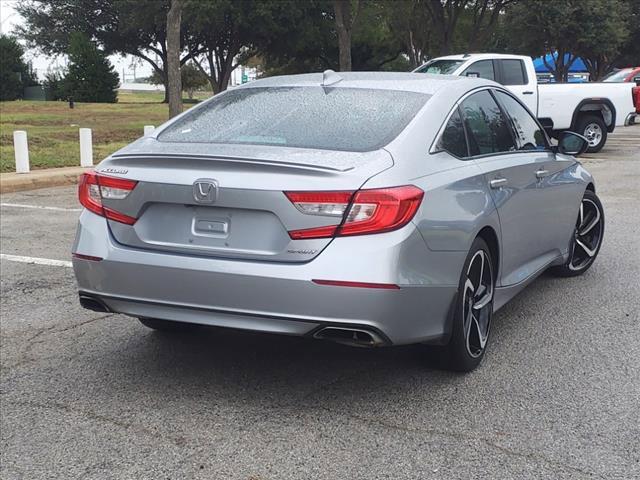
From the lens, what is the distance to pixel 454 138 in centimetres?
439

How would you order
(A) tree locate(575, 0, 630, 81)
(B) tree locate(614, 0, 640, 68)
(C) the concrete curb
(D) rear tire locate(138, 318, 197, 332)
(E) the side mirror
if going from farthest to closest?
(B) tree locate(614, 0, 640, 68) → (A) tree locate(575, 0, 630, 81) → (C) the concrete curb → (E) the side mirror → (D) rear tire locate(138, 318, 197, 332)

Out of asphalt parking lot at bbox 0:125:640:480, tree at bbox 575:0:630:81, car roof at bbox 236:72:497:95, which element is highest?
tree at bbox 575:0:630:81

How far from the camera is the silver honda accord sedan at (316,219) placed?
3564 millimetres

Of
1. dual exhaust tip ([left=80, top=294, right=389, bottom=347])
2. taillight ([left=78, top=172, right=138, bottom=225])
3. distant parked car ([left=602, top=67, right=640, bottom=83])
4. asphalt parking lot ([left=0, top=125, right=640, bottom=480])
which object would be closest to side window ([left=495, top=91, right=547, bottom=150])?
asphalt parking lot ([left=0, top=125, right=640, bottom=480])

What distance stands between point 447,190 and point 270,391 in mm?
1345

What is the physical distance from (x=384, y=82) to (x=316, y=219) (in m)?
1.48

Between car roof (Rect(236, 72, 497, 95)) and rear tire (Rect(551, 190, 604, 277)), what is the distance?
203cm

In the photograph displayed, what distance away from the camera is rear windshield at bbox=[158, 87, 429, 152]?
4035 millimetres

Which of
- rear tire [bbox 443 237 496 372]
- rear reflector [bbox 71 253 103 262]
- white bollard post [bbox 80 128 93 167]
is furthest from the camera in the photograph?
white bollard post [bbox 80 128 93 167]

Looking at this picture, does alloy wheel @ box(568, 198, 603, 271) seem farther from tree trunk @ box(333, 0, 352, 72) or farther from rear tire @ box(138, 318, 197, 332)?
tree trunk @ box(333, 0, 352, 72)

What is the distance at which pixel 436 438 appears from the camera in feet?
11.6

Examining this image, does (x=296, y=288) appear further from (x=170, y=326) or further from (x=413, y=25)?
(x=413, y=25)

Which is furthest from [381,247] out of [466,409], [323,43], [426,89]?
[323,43]

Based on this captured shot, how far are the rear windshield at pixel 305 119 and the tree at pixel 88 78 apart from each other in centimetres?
3909
